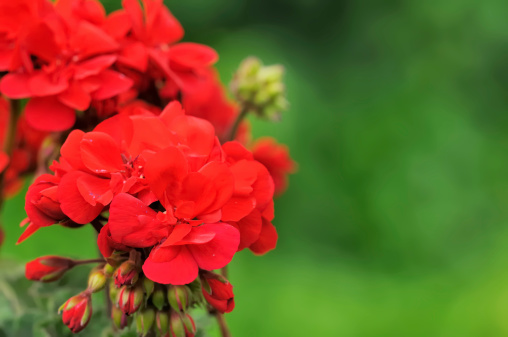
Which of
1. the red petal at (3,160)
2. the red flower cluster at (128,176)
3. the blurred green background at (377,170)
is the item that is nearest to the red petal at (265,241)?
the red flower cluster at (128,176)

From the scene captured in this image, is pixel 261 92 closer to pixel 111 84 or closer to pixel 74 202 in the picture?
pixel 111 84

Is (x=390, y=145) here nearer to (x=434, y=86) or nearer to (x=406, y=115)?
(x=406, y=115)

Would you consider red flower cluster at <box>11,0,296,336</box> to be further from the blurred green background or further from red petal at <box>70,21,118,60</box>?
the blurred green background

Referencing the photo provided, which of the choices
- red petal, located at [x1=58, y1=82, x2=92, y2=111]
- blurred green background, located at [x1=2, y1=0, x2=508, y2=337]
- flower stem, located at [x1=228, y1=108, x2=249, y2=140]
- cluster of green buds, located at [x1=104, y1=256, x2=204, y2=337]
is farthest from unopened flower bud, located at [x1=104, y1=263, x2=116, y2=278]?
blurred green background, located at [x1=2, y1=0, x2=508, y2=337]

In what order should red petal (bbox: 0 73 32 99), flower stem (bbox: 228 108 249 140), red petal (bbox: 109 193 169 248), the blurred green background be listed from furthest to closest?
the blurred green background
flower stem (bbox: 228 108 249 140)
red petal (bbox: 0 73 32 99)
red petal (bbox: 109 193 169 248)

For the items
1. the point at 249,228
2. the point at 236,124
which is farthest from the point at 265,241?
the point at 236,124

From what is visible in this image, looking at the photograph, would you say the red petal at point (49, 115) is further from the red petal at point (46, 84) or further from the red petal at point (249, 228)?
the red petal at point (249, 228)
